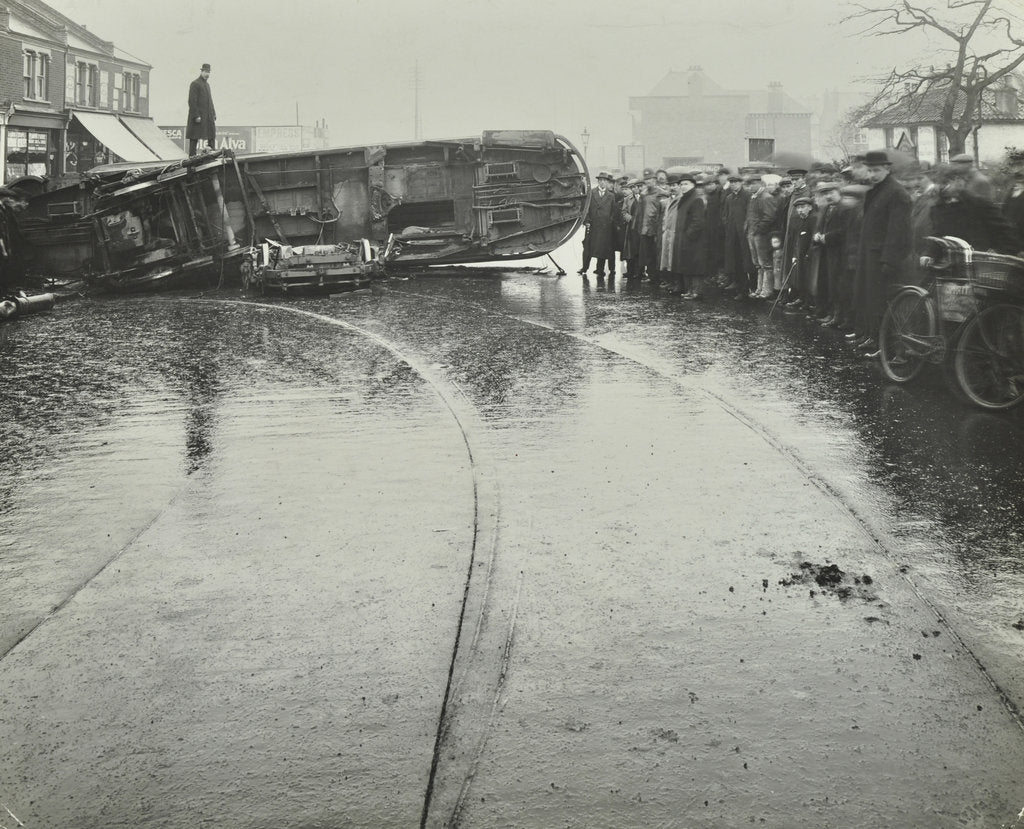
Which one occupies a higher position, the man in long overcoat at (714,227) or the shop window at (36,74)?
the shop window at (36,74)

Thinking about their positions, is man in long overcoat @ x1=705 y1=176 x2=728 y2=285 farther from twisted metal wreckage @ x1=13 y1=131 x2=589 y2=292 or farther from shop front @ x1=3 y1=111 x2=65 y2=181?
shop front @ x1=3 y1=111 x2=65 y2=181

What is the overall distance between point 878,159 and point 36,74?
36.7m

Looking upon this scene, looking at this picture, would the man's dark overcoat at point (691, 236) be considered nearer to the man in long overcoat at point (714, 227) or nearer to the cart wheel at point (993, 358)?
the man in long overcoat at point (714, 227)

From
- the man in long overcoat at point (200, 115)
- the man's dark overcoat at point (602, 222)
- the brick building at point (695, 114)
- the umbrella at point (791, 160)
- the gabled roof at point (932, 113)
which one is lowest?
the man's dark overcoat at point (602, 222)

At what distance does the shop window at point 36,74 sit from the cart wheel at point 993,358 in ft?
126

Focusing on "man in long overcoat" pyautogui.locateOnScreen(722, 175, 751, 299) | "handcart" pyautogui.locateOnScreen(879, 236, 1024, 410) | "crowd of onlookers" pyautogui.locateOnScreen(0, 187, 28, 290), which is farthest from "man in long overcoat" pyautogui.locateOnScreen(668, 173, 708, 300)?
"crowd of onlookers" pyautogui.locateOnScreen(0, 187, 28, 290)

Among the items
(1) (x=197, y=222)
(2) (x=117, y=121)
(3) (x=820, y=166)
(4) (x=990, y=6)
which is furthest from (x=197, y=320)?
(2) (x=117, y=121)

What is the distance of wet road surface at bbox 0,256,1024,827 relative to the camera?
342 centimetres

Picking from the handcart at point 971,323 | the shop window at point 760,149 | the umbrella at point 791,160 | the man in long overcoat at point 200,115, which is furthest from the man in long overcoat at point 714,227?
the shop window at point 760,149

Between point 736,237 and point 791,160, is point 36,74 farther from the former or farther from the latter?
point 736,237

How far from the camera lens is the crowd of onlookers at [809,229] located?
1037 centimetres

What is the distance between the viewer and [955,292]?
957 cm

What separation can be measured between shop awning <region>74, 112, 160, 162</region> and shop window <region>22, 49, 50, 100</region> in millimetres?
1436

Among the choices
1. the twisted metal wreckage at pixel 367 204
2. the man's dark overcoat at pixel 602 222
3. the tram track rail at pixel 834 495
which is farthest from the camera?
the man's dark overcoat at pixel 602 222
